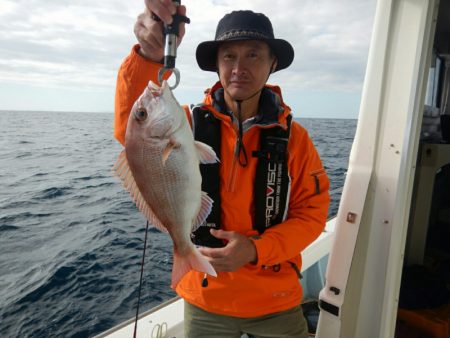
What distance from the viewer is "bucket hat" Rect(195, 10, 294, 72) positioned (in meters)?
1.74

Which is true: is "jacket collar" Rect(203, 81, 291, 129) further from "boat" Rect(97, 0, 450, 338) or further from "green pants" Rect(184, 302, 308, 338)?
"green pants" Rect(184, 302, 308, 338)

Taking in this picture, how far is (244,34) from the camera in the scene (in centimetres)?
172

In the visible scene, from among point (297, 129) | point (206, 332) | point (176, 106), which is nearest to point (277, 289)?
point (206, 332)

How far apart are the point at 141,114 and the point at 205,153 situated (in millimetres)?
323

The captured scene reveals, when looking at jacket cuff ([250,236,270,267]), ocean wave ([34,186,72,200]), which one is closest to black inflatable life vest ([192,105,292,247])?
jacket cuff ([250,236,270,267])

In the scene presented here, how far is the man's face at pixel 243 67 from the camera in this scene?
179 cm

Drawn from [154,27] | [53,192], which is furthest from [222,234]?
[53,192]

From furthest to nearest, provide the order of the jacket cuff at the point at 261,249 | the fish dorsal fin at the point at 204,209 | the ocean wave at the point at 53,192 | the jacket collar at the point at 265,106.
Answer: the ocean wave at the point at 53,192 → the jacket collar at the point at 265,106 → the jacket cuff at the point at 261,249 → the fish dorsal fin at the point at 204,209

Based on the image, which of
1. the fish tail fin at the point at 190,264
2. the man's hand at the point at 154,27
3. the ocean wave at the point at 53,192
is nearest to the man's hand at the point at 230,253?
the fish tail fin at the point at 190,264

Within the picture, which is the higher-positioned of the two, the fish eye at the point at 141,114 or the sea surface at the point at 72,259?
the fish eye at the point at 141,114

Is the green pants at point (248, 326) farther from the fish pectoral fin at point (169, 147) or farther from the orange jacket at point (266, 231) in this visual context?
the fish pectoral fin at point (169, 147)

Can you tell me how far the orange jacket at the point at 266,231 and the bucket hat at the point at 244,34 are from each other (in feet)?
1.07

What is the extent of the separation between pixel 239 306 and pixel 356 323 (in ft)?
2.97

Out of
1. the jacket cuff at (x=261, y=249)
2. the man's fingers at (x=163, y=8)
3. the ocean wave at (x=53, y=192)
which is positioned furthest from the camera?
the ocean wave at (x=53, y=192)
